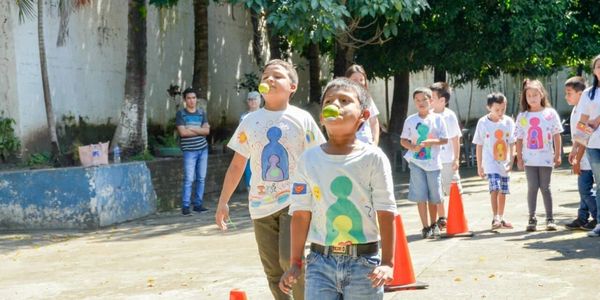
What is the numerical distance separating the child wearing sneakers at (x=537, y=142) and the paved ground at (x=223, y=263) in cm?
40

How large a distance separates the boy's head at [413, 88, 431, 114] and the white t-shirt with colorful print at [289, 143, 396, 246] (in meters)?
5.51

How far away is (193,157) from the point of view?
1413cm

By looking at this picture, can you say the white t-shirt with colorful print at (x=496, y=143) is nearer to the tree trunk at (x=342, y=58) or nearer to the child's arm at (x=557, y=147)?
the child's arm at (x=557, y=147)

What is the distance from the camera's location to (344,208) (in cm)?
456

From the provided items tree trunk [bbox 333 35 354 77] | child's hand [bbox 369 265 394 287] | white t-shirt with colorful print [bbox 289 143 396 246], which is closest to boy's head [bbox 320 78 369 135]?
white t-shirt with colorful print [bbox 289 143 396 246]

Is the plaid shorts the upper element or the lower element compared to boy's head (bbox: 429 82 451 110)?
lower

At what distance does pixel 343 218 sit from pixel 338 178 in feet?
0.61

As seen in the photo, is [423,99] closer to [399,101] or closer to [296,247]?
[296,247]

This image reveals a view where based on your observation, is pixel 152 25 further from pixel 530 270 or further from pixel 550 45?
pixel 530 270

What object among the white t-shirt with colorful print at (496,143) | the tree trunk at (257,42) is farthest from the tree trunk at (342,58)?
the white t-shirt with colorful print at (496,143)

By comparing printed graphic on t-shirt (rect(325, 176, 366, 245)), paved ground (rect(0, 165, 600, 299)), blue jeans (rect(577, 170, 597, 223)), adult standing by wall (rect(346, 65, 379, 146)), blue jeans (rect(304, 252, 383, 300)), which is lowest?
paved ground (rect(0, 165, 600, 299))

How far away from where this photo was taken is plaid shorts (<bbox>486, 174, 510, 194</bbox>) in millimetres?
10398

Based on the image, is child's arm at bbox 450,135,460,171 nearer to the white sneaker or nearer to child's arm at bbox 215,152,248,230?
the white sneaker

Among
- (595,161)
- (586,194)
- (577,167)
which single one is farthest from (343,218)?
(586,194)
